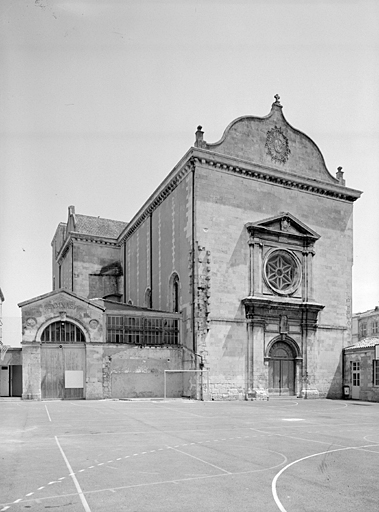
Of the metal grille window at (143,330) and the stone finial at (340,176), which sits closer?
the metal grille window at (143,330)

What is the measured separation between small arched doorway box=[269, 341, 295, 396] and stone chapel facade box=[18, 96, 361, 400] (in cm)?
8

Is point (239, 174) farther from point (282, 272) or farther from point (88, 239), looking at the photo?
point (88, 239)

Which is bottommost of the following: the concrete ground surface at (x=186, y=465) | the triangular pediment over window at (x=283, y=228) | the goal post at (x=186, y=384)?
the goal post at (x=186, y=384)

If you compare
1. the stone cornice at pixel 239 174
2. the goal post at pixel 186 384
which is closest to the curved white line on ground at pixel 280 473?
the goal post at pixel 186 384

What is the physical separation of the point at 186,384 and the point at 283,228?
467 inches

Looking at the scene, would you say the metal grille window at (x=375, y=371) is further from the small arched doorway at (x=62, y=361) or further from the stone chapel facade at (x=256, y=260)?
the small arched doorway at (x=62, y=361)

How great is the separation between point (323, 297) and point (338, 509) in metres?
29.6

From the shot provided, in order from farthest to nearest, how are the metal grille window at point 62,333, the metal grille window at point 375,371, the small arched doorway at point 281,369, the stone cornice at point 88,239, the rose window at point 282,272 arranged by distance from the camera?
the stone cornice at point 88,239
the rose window at point 282,272
the small arched doorway at point 281,369
the metal grille window at point 375,371
the metal grille window at point 62,333

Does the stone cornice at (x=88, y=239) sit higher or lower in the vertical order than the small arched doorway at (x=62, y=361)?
higher

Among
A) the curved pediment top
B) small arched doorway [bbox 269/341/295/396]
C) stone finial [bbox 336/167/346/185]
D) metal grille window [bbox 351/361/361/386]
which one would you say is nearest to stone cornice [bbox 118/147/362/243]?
the curved pediment top

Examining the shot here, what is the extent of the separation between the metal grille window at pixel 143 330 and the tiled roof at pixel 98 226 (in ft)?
64.5

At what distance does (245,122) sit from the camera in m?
34.9

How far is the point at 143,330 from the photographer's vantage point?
32938 millimetres

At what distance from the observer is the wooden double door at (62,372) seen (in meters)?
30.0
